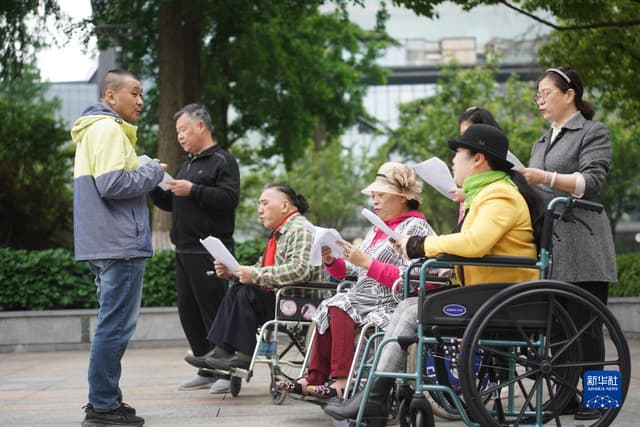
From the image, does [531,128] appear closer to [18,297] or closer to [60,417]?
[18,297]

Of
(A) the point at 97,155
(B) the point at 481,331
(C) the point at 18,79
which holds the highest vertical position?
(C) the point at 18,79

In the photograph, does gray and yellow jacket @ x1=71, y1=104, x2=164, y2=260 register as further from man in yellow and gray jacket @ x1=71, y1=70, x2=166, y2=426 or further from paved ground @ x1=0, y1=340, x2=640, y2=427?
paved ground @ x1=0, y1=340, x2=640, y2=427

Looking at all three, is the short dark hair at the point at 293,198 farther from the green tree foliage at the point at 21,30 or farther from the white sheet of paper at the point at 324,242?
the green tree foliage at the point at 21,30

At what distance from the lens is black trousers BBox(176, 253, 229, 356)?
7.14 m

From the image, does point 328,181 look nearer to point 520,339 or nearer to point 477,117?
point 477,117

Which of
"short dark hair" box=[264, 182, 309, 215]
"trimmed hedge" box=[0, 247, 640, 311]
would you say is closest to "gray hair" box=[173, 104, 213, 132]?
"short dark hair" box=[264, 182, 309, 215]

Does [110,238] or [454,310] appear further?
[110,238]

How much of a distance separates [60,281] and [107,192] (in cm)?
647

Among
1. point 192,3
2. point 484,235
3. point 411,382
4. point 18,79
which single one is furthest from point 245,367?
point 18,79

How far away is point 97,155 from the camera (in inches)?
218

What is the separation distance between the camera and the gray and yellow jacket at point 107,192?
5484mm

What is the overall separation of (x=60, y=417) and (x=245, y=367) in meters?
1.18

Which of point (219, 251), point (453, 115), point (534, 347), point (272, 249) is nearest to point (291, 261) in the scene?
point (272, 249)

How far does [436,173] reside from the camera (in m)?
5.28
